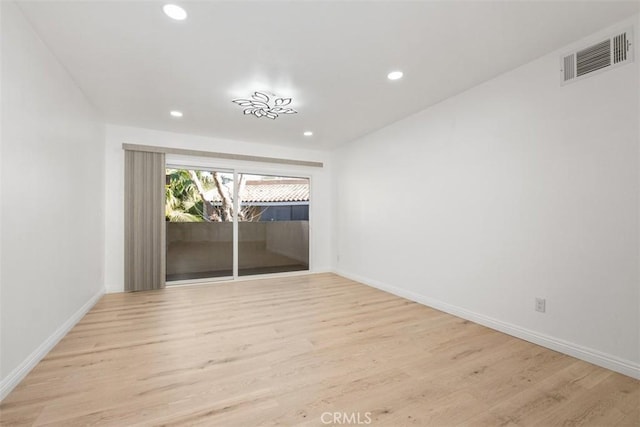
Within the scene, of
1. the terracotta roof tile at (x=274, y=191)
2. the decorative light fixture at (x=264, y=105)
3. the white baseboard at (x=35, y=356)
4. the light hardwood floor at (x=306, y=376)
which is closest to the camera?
the light hardwood floor at (x=306, y=376)

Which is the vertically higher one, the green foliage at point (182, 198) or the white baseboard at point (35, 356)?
the green foliage at point (182, 198)

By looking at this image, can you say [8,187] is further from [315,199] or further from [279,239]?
[315,199]

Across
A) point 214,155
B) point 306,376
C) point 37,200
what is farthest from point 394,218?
point 37,200

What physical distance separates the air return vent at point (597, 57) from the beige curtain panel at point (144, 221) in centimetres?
508

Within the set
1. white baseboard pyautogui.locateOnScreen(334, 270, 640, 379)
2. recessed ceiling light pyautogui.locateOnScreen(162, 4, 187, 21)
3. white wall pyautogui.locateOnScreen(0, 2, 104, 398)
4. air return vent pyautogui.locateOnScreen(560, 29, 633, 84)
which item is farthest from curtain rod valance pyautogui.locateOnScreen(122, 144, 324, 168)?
air return vent pyautogui.locateOnScreen(560, 29, 633, 84)

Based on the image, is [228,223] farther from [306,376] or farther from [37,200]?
[306,376]

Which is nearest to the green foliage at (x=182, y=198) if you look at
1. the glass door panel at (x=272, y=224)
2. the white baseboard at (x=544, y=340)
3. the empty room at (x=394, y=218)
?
the glass door panel at (x=272, y=224)

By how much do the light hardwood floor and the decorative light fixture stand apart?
8.22ft

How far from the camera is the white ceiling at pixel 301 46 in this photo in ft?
6.19

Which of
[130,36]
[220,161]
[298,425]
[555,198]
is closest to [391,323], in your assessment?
[298,425]

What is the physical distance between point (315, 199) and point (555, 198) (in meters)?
3.98

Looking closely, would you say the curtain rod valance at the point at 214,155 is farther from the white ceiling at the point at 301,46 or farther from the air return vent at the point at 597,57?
the air return vent at the point at 597,57

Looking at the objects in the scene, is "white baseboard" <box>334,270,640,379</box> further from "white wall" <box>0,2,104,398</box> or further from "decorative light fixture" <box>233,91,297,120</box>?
"white wall" <box>0,2,104,398</box>

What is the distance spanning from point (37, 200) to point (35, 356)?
3.87 feet
